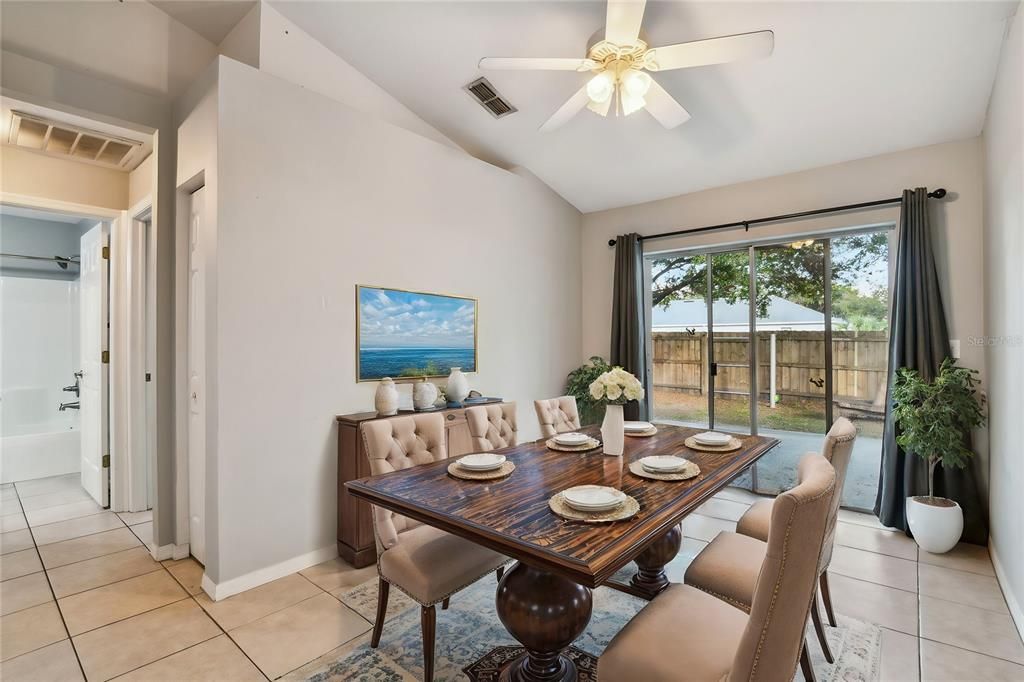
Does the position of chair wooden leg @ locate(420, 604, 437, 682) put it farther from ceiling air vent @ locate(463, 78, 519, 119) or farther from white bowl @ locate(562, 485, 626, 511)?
ceiling air vent @ locate(463, 78, 519, 119)

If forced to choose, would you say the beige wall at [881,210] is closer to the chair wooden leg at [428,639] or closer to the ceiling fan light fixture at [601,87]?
the ceiling fan light fixture at [601,87]

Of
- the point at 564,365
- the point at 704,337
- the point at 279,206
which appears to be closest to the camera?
the point at 279,206

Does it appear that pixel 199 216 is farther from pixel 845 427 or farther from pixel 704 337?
pixel 704 337

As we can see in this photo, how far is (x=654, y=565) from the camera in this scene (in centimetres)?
251

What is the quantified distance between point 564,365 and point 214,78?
374 centimetres

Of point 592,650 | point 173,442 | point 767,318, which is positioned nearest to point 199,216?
point 173,442

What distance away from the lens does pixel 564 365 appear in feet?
16.7

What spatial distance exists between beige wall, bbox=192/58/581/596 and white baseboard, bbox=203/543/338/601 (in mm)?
10

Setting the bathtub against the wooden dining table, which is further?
the bathtub

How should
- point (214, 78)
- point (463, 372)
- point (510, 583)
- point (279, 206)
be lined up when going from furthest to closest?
point (463, 372), point (279, 206), point (214, 78), point (510, 583)

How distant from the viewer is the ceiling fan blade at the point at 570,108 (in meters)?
2.64

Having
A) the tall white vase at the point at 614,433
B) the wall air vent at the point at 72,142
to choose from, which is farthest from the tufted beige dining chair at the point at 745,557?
the wall air vent at the point at 72,142

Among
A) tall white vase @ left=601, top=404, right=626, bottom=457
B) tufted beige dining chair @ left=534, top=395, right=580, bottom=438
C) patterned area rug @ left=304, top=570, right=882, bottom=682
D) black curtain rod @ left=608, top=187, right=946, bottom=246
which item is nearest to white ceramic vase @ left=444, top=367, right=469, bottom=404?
tufted beige dining chair @ left=534, top=395, right=580, bottom=438

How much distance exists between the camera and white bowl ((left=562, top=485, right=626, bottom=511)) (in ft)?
4.92
